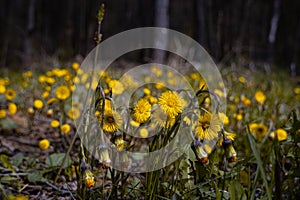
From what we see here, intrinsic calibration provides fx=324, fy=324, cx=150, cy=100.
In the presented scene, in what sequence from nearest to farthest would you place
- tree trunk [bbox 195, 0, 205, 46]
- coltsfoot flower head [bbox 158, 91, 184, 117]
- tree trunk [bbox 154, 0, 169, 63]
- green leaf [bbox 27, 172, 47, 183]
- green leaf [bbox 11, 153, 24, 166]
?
coltsfoot flower head [bbox 158, 91, 184, 117] → green leaf [bbox 27, 172, 47, 183] → green leaf [bbox 11, 153, 24, 166] → tree trunk [bbox 154, 0, 169, 63] → tree trunk [bbox 195, 0, 205, 46]

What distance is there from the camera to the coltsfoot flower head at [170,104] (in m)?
0.91

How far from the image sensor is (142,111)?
3.11 feet

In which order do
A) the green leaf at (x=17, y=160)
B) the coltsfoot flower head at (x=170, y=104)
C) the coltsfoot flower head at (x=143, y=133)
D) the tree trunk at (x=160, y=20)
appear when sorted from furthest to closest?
the tree trunk at (x=160, y=20) < the coltsfoot flower head at (x=143, y=133) < the green leaf at (x=17, y=160) < the coltsfoot flower head at (x=170, y=104)

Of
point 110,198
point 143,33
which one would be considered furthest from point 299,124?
point 143,33

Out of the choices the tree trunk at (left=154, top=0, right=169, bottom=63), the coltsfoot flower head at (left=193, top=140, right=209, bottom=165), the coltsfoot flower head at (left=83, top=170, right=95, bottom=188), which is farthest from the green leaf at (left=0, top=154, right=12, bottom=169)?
the tree trunk at (left=154, top=0, right=169, bottom=63)

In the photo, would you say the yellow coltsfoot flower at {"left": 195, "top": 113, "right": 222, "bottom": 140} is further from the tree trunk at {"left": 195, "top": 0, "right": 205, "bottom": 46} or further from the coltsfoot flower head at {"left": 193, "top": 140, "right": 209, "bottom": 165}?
the tree trunk at {"left": 195, "top": 0, "right": 205, "bottom": 46}

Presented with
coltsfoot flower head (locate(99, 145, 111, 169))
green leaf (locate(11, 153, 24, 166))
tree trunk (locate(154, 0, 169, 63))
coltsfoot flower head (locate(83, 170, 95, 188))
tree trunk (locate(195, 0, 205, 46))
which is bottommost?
coltsfoot flower head (locate(83, 170, 95, 188))

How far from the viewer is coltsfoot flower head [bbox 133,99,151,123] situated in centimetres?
94

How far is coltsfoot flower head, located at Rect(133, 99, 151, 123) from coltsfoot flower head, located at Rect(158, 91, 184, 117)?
46 millimetres

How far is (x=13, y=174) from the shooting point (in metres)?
1.33

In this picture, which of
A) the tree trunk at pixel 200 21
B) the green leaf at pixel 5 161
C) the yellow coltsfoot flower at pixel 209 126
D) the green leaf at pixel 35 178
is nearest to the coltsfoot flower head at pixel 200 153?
the yellow coltsfoot flower at pixel 209 126

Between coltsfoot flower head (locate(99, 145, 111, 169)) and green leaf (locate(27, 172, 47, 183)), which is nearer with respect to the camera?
coltsfoot flower head (locate(99, 145, 111, 169))

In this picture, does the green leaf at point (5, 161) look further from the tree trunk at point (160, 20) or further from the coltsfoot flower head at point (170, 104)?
the tree trunk at point (160, 20)

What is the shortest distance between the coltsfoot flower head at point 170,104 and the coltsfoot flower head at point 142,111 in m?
0.05
